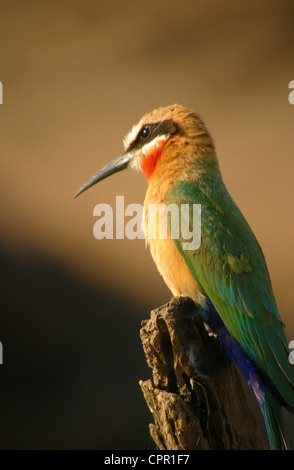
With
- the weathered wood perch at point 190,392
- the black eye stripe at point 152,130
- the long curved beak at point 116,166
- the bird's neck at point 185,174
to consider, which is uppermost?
the black eye stripe at point 152,130

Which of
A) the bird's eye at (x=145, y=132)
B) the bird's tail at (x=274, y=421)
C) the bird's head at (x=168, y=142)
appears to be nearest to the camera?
the bird's tail at (x=274, y=421)

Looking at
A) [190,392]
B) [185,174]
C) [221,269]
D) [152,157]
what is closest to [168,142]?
[152,157]

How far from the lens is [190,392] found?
143cm

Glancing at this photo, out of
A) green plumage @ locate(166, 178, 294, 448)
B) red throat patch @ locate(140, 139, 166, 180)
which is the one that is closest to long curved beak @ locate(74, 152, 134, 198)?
red throat patch @ locate(140, 139, 166, 180)

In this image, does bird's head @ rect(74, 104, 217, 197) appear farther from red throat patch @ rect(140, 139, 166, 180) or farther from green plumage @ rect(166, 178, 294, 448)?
green plumage @ rect(166, 178, 294, 448)

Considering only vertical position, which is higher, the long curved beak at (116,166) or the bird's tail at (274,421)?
the long curved beak at (116,166)

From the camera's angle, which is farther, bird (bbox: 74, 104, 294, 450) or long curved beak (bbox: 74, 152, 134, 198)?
long curved beak (bbox: 74, 152, 134, 198)

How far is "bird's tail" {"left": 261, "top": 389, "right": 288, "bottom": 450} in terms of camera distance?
1.50 metres

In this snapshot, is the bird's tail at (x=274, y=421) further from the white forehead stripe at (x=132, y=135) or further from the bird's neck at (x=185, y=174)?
the white forehead stripe at (x=132, y=135)

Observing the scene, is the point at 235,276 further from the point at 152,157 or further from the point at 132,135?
the point at 132,135

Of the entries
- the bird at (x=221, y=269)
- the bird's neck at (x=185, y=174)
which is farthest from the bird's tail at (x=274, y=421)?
the bird's neck at (x=185, y=174)

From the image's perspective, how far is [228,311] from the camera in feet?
5.69

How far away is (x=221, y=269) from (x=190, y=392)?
19.0 inches

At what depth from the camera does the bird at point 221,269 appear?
161 cm
